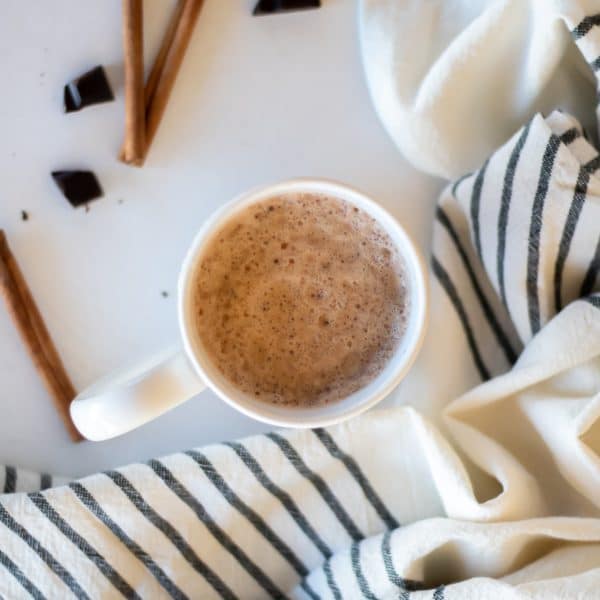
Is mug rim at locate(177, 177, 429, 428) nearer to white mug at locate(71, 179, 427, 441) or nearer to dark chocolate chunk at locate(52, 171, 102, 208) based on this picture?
white mug at locate(71, 179, 427, 441)

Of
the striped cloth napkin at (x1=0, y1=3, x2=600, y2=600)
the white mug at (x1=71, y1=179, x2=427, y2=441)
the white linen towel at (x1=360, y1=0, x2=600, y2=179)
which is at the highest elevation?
the white linen towel at (x1=360, y1=0, x2=600, y2=179)

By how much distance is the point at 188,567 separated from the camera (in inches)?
26.6

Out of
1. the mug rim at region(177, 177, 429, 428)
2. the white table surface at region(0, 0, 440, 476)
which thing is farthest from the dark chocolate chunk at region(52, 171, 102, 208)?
the mug rim at region(177, 177, 429, 428)

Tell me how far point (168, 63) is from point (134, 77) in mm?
37

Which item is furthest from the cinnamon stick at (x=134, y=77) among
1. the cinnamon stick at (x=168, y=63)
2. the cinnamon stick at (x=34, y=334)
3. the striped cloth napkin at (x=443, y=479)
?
the striped cloth napkin at (x=443, y=479)

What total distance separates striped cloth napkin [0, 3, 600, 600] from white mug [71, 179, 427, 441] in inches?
3.0

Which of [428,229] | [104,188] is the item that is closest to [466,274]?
[428,229]

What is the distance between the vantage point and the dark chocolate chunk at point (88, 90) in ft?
2.25

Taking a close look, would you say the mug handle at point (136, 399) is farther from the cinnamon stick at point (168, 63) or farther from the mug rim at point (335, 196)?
the cinnamon stick at point (168, 63)

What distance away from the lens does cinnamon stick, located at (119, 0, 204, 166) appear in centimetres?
70

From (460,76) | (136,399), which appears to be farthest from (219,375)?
(460,76)

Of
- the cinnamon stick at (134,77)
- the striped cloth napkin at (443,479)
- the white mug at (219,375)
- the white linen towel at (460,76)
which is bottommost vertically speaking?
the striped cloth napkin at (443,479)

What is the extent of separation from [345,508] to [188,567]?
0.41 ft

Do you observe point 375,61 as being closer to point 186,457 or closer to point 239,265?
point 239,265
